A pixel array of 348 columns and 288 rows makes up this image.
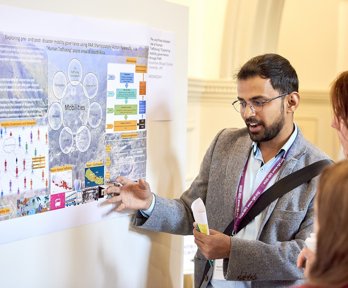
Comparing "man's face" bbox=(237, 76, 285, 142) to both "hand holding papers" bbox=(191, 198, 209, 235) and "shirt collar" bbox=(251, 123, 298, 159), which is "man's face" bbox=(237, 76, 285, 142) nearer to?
"shirt collar" bbox=(251, 123, 298, 159)

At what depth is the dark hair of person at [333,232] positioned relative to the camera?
1.08 m

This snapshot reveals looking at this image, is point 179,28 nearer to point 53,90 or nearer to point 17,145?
point 53,90

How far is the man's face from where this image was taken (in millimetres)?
2172

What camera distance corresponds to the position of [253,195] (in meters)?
2.17

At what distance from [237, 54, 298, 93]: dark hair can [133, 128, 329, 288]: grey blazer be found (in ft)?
0.67

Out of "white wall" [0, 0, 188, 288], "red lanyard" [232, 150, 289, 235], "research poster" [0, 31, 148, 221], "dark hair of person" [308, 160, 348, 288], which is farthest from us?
"red lanyard" [232, 150, 289, 235]

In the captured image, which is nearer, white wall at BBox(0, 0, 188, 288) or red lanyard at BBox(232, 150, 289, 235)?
white wall at BBox(0, 0, 188, 288)

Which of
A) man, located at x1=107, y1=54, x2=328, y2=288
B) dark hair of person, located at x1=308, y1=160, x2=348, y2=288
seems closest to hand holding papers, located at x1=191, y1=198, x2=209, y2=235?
man, located at x1=107, y1=54, x2=328, y2=288

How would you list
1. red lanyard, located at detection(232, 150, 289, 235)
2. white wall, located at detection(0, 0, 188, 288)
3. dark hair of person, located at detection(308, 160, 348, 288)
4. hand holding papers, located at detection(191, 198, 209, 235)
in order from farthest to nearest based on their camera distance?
red lanyard, located at detection(232, 150, 289, 235), hand holding papers, located at detection(191, 198, 209, 235), white wall, located at detection(0, 0, 188, 288), dark hair of person, located at detection(308, 160, 348, 288)

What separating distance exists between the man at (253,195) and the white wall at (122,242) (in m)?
0.12

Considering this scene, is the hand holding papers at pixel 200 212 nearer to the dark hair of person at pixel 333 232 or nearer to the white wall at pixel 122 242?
the white wall at pixel 122 242

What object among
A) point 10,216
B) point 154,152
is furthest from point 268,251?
point 10,216

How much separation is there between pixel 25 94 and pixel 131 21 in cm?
57

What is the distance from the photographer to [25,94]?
171cm
